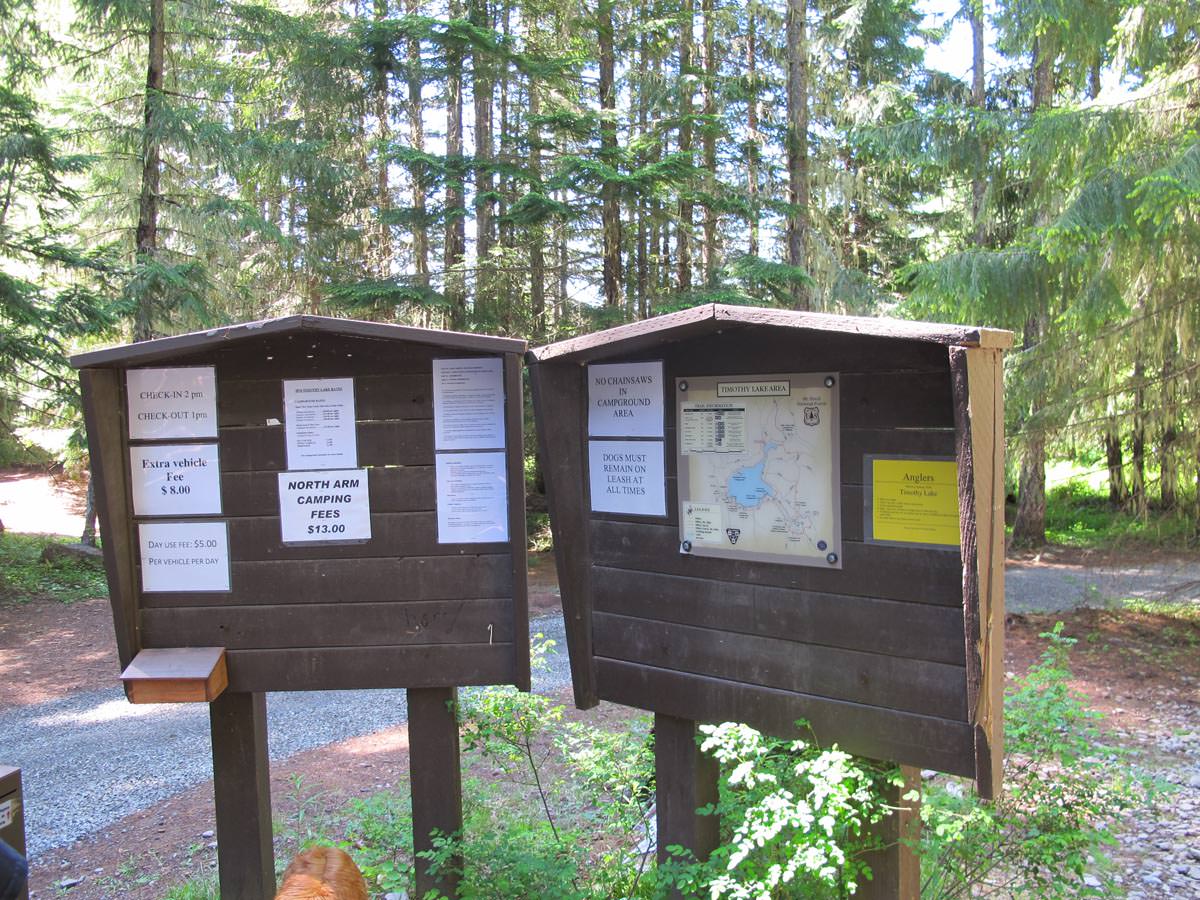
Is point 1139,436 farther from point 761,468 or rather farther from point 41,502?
point 41,502

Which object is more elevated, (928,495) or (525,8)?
(525,8)

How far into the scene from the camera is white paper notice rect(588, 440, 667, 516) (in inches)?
113

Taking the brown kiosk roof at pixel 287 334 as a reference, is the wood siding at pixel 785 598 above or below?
below

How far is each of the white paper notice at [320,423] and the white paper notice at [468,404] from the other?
30 cm

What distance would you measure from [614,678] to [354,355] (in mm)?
1403

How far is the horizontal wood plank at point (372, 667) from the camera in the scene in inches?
117

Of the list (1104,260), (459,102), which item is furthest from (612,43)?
(1104,260)

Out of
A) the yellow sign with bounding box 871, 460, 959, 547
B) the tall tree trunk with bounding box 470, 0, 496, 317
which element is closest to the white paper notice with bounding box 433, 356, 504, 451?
the yellow sign with bounding box 871, 460, 959, 547

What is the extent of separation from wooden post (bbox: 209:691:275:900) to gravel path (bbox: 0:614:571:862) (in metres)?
2.11

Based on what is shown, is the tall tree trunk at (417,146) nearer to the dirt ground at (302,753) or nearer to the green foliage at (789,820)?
the dirt ground at (302,753)

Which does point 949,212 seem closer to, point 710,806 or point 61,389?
point 61,389

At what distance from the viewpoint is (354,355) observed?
9.73 feet

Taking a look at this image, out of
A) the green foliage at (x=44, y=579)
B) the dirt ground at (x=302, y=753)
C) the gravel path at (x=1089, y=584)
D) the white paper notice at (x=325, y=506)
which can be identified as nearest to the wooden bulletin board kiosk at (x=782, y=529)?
the white paper notice at (x=325, y=506)

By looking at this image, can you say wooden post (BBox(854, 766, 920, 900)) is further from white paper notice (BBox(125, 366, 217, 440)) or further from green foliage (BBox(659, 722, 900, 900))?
white paper notice (BBox(125, 366, 217, 440))
